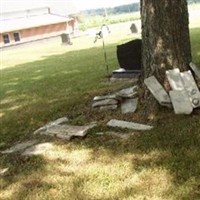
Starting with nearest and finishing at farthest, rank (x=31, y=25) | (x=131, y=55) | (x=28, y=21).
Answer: (x=131, y=55), (x=31, y=25), (x=28, y=21)

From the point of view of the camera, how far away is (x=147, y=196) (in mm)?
5043

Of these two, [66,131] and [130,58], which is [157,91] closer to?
[66,131]

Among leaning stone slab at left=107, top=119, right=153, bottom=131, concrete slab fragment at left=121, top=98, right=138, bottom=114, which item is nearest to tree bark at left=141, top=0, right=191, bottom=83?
concrete slab fragment at left=121, top=98, right=138, bottom=114

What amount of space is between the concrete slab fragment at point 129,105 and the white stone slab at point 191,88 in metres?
1.09

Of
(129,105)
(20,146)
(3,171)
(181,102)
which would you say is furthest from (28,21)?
(3,171)

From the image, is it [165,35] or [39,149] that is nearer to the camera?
[39,149]

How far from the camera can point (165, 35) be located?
768 cm

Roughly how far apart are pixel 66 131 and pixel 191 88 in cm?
234

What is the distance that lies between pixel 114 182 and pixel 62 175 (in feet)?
2.80

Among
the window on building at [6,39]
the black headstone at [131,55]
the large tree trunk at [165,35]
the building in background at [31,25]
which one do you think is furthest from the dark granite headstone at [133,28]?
the large tree trunk at [165,35]

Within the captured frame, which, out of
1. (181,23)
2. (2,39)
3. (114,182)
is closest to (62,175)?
(114,182)

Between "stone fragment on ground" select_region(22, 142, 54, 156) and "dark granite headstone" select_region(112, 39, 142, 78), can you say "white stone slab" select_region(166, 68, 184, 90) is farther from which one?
"dark granite headstone" select_region(112, 39, 142, 78)

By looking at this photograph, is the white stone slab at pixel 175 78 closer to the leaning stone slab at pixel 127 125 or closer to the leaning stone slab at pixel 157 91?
the leaning stone slab at pixel 157 91

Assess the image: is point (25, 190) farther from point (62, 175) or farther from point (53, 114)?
point (53, 114)
